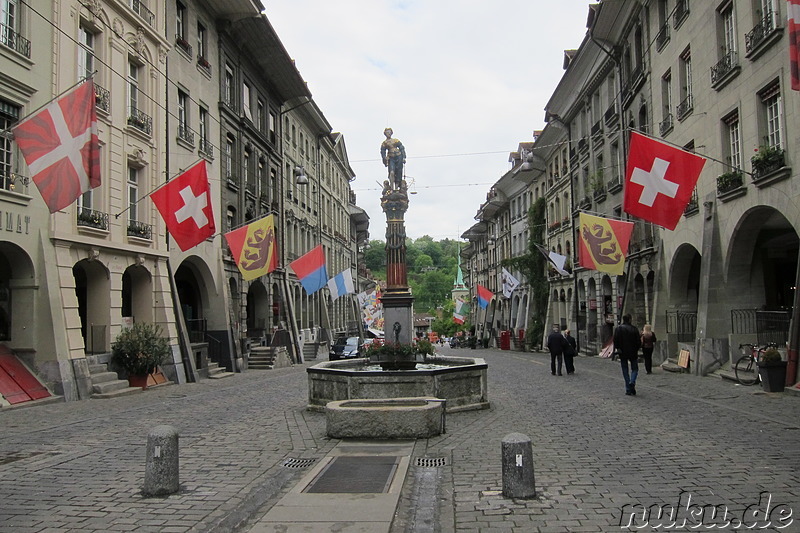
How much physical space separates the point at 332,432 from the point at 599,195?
26894mm

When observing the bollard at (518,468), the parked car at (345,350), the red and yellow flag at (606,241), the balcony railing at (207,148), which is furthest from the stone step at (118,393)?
the red and yellow flag at (606,241)

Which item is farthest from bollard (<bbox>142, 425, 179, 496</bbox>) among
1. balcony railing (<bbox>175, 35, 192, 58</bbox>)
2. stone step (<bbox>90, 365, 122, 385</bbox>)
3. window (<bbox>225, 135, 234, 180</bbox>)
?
window (<bbox>225, 135, 234, 180</bbox>)

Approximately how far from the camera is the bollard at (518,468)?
6.52m

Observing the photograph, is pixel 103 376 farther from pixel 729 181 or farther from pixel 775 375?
pixel 729 181

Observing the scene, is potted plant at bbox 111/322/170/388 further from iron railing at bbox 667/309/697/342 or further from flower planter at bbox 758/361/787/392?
iron railing at bbox 667/309/697/342

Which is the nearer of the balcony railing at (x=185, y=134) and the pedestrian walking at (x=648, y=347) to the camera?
the pedestrian walking at (x=648, y=347)

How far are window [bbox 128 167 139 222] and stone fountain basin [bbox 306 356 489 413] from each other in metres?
11.2

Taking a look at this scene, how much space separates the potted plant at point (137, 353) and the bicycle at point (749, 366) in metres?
15.9

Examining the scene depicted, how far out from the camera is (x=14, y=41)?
15.8 metres

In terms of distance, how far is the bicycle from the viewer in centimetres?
1623

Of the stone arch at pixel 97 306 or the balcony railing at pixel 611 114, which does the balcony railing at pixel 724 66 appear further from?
the stone arch at pixel 97 306

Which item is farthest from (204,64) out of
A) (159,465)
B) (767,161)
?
(159,465)

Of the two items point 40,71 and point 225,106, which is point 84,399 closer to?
point 40,71

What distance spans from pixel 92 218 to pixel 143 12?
796cm
